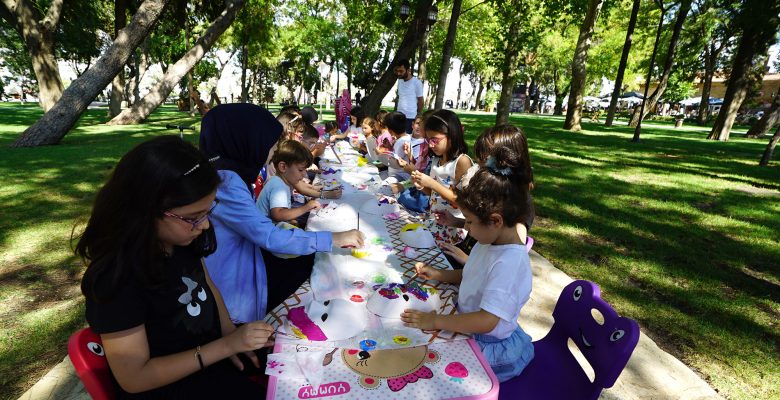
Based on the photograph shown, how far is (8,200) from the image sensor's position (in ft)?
16.7

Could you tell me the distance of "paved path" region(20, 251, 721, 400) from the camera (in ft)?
6.84

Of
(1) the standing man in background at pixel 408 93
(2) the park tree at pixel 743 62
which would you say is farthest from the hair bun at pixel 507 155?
(2) the park tree at pixel 743 62

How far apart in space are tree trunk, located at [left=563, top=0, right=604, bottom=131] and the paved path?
16.1 m

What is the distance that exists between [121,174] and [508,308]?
1493 mm

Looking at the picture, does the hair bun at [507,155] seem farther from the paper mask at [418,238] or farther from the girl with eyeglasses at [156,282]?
the girl with eyeglasses at [156,282]

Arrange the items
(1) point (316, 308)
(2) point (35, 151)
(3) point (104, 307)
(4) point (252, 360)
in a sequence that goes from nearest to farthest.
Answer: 1. (3) point (104, 307)
2. (1) point (316, 308)
3. (4) point (252, 360)
4. (2) point (35, 151)

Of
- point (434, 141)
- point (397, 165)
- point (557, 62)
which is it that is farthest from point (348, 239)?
point (557, 62)

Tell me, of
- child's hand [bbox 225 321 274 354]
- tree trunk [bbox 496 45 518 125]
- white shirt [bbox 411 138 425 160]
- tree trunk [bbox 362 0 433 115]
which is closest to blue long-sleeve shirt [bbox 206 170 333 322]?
child's hand [bbox 225 321 274 354]

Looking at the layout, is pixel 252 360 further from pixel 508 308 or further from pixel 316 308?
pixel 508 308

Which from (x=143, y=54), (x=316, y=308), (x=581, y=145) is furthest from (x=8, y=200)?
(x=143, y=54)

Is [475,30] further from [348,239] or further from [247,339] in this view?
[247,339]

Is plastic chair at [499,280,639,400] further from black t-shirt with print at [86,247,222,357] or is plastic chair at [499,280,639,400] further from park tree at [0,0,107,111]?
park tree at [0,0,107,111]

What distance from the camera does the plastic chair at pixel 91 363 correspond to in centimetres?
113

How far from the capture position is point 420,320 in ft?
4.86
